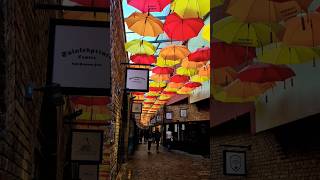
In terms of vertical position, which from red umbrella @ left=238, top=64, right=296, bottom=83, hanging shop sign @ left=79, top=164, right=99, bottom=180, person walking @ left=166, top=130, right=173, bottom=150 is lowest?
hanging shop sign @ left=79, top=164, right=99, bottom=180

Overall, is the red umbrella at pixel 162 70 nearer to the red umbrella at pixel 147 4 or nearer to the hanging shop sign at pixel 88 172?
the hanging shop sign at pixel 88 172

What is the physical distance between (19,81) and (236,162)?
10031 millimetres

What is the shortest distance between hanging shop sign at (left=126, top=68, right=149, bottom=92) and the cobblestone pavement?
19.9 ft

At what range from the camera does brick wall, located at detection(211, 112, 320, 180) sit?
10.1 m

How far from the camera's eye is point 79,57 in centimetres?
475

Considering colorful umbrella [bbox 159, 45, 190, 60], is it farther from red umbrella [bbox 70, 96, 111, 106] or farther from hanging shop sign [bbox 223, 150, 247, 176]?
red umbrella [bbox 70, 96, 111, 106]

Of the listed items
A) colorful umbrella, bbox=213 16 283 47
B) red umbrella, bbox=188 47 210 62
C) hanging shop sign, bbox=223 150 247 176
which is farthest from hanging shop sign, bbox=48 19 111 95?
red umbrella, bbox=188 47 210 62

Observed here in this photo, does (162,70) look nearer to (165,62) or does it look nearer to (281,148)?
(165,62)

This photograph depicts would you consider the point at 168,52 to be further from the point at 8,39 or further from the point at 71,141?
the point at 8,39

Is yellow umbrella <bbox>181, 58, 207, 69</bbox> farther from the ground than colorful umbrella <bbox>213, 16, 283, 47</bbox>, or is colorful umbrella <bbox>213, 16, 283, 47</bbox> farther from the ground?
yellow umbrella <bbox>181, 58, 207, 69</bbox>

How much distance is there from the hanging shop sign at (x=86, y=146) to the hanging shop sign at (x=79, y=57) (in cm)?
478

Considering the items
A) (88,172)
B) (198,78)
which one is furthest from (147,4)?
(198,78)

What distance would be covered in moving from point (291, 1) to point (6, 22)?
489cm

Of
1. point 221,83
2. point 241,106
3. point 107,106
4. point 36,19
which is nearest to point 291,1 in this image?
point 36,19
